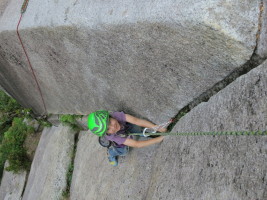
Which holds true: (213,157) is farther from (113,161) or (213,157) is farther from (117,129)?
(113,161)

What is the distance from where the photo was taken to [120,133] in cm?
309

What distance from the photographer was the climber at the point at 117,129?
286 cm

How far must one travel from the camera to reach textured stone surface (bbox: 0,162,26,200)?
17.5 ft

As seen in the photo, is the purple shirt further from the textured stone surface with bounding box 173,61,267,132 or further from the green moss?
the green moss

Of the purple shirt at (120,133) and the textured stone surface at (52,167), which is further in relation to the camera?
the textured stone surface at (52,167)

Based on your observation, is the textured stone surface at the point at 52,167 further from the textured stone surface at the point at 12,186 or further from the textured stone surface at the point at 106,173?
the textured stone surface at the point at 12,186

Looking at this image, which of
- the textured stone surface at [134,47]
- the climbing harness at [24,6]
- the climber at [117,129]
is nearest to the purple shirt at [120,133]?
the climber at [117,129]

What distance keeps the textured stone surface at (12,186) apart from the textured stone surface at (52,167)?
317mm

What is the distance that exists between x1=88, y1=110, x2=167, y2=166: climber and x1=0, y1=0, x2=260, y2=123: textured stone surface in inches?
4.4

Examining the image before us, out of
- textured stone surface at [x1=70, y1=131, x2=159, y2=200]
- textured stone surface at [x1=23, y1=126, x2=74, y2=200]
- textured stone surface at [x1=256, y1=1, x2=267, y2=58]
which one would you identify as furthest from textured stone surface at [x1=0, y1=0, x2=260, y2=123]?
textured stone surface at [x1=23, y1=126, x2=74, y2=200]

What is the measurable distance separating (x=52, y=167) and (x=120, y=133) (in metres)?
1.83

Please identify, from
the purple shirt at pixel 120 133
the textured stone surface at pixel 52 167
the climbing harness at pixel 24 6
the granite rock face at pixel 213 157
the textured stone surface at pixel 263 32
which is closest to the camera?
the granite rock face at pixel 213 157

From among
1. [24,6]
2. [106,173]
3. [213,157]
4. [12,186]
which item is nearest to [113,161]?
[106,173]

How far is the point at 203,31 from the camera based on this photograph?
1.79m
